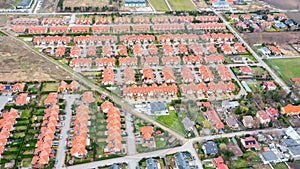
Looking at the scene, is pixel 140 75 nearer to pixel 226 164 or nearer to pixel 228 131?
pixel 228 131

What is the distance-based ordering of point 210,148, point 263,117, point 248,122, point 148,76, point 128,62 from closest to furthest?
point 210,148
point 248,122
point 263,117
point 148,76
point 128,62

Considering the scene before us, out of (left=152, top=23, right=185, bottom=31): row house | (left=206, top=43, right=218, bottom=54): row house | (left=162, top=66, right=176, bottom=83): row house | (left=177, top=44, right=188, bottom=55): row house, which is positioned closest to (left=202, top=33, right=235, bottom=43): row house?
(left=206, top=43, right=218, bottom=54): row house

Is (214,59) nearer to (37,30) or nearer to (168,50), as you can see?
(168,50)

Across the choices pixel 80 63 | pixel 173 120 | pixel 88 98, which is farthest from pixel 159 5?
pixel 173 120

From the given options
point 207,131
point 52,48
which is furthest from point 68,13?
point 207,131

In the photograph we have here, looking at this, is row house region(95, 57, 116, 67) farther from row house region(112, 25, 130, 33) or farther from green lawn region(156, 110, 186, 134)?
green lawn region(156, 110, 186, 134)

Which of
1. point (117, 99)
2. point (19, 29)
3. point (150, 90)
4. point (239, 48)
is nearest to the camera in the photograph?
point (117, 99)
